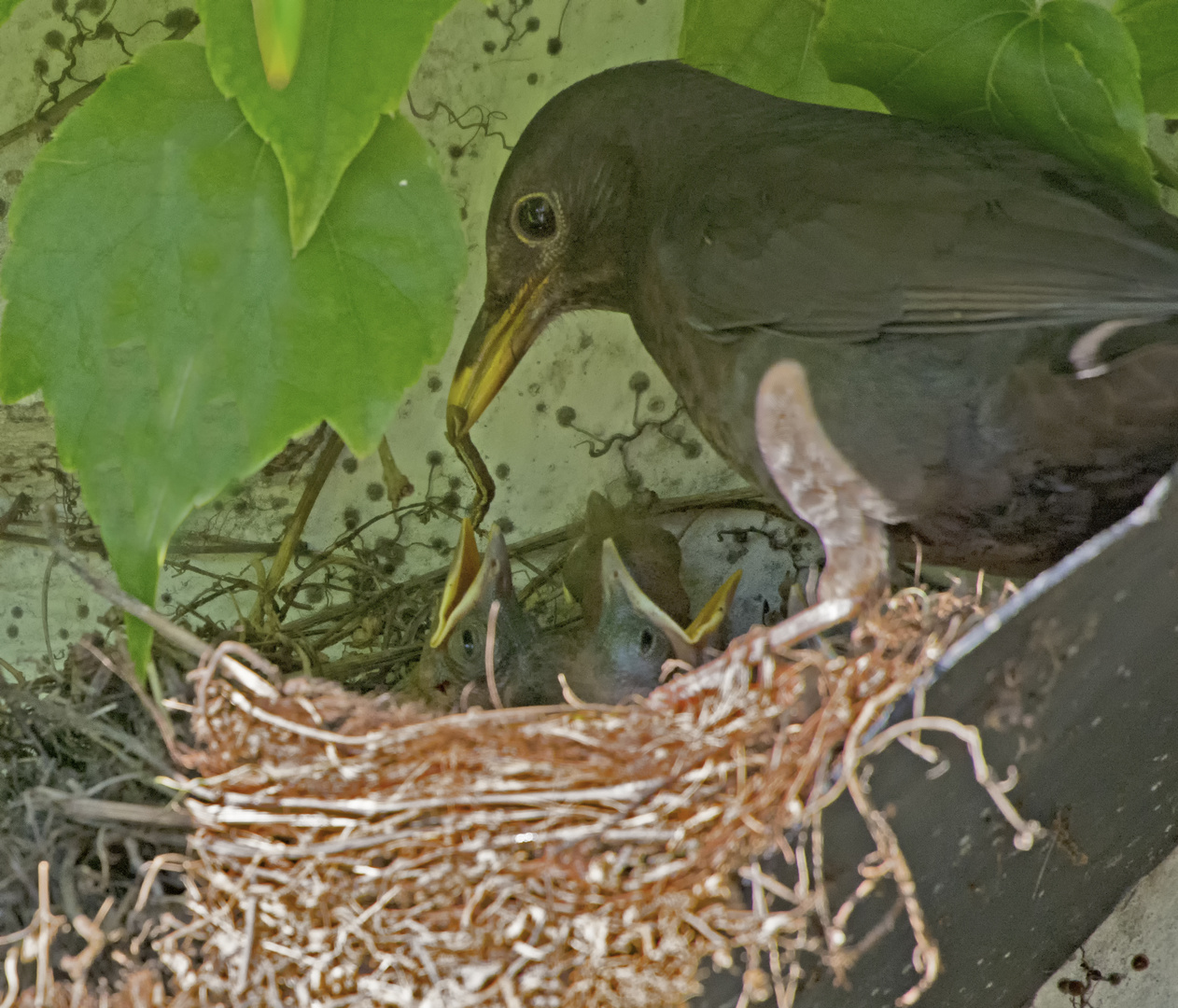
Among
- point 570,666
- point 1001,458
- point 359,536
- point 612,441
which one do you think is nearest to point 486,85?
point 612,441

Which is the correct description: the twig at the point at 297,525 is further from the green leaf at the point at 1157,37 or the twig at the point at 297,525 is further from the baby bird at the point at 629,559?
the green leaf at the point at 1157,37

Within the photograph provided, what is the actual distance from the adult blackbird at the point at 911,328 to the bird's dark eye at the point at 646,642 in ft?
0.65

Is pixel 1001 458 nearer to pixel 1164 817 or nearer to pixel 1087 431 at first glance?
pixel 1087 431

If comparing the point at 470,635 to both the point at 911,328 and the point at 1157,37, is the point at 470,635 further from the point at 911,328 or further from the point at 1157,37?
the point at 1157,37

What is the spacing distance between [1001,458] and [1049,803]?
287mm

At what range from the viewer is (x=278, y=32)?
2.51ft

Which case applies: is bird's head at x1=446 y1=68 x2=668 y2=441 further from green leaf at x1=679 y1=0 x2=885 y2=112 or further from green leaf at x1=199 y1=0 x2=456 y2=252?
green leaf at x1=199 y1=0 x2=456 y2=252

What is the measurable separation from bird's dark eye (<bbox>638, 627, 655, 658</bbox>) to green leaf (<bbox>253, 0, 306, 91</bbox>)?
651 mm

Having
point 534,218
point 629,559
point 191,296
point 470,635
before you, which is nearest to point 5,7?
point 191,296

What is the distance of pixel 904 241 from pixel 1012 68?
0.61 feet

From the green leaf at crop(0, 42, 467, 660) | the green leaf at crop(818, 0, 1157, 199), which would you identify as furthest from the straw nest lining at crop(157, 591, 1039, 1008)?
the green leaf at crop(818, 0, 1157, 199)

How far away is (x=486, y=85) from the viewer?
62.8 inches

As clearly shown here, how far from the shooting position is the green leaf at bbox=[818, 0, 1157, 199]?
3.14 ft

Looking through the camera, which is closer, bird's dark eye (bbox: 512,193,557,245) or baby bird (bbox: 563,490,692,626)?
bird's dark eye (bbox: 512,193,557,245)
